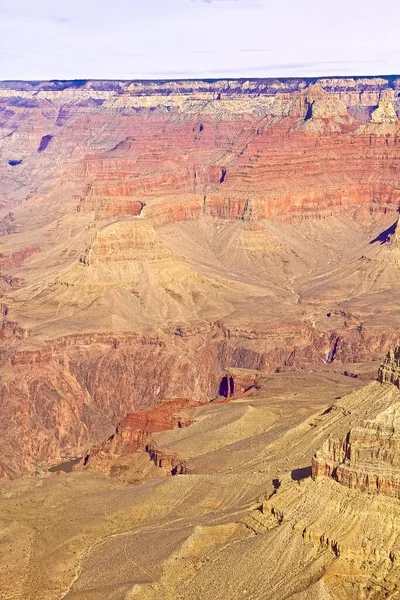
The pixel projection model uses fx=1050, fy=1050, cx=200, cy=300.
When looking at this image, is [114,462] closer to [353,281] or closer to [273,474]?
[273,474]

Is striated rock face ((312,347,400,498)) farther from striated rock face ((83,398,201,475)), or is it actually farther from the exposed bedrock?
the exposed bedrock

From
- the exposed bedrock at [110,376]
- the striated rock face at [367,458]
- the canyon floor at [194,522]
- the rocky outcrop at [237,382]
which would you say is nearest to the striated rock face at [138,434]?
the canyon floor at [194,522]

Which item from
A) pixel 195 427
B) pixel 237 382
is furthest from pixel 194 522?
pixel 237 382

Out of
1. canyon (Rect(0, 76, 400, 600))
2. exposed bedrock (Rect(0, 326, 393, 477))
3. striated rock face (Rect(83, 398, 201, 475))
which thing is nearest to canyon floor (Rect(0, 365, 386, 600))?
canyon (Rect(0, 76, 400, 600))

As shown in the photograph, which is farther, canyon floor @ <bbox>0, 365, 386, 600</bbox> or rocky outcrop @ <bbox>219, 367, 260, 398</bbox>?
rocky outcrop @ <bbox>219, 367, 260, 398</bbox>

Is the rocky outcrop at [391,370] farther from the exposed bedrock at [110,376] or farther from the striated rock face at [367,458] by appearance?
the exposed bedrock at [110,376]

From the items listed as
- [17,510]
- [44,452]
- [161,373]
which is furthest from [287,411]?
[161,373]

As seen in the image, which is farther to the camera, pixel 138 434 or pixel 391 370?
pixel 138 434

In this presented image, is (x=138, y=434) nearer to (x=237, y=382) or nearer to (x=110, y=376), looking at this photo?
(x=237, y=382)

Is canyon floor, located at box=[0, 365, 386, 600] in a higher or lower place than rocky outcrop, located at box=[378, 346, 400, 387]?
lower
